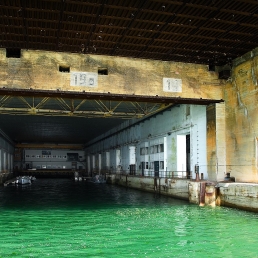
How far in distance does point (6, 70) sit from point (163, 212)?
34.9ft

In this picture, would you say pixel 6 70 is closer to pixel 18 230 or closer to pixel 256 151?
pixel 18 230

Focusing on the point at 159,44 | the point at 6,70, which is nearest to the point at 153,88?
the point at 159,44

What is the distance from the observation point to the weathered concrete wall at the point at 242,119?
18281 millimetres

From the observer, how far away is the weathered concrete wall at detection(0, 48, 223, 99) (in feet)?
56.7

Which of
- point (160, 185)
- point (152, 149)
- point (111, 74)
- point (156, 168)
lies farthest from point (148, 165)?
point (111, 74)

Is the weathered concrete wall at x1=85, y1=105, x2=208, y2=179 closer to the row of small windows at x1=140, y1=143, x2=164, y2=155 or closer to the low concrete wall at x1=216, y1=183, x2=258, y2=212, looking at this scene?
the row of small windows at x1=140, y1=143, x2=164, y2=155

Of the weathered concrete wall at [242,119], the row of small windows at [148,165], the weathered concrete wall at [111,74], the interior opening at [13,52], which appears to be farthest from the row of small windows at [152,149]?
the interior opening at [13,52]

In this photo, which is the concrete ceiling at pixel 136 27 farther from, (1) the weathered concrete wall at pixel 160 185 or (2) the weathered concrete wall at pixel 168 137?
(1) the weathered concrete wall at pixel 160 185

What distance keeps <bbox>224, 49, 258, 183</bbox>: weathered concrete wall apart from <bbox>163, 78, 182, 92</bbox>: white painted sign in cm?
306

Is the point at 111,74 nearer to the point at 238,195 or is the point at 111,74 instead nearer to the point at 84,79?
the point at 84,79

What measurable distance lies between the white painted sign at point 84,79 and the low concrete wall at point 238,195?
8884 millimetres

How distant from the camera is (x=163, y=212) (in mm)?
18547

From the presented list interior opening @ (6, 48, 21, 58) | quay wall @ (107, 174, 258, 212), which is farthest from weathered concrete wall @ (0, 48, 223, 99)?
quay wall @ (107, 174, 258, 212)

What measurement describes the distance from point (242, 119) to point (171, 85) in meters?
4.26
